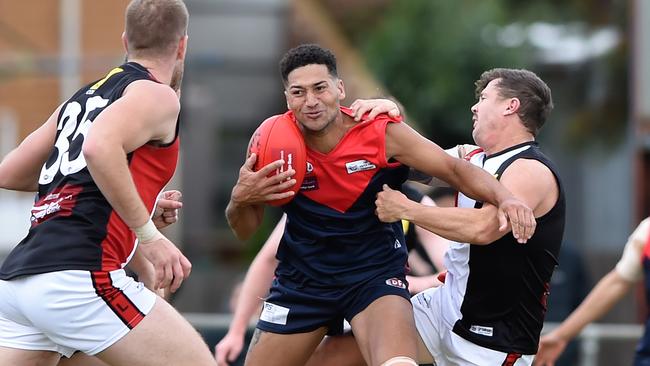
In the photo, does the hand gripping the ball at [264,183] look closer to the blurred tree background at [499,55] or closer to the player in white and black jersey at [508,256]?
the player in white and black jersey at [508,256]

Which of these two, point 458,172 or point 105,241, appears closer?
point 105,241

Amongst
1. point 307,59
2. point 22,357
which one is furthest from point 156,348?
point 307,59

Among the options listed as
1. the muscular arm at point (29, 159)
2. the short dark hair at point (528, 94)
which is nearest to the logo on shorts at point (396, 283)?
the short dark hair at point (528, 94)

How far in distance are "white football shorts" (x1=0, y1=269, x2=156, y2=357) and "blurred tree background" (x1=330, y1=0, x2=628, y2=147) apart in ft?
46.7

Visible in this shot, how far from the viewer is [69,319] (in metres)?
4.73

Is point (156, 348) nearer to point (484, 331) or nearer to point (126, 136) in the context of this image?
point (126, 136)

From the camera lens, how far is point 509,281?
5605mm

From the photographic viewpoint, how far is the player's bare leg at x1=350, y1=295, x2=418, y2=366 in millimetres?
5348

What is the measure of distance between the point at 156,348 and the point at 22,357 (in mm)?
697

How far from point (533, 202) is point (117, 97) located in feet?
6.74

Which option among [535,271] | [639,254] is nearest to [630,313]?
[639,254]

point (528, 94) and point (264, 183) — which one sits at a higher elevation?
point (528, 94)

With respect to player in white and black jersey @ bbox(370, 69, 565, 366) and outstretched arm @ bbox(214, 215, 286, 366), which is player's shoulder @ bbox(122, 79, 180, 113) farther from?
outstretched arm @ bbox(214, 215, 286, 366)

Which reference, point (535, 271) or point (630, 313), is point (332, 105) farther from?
point (630, 313)
